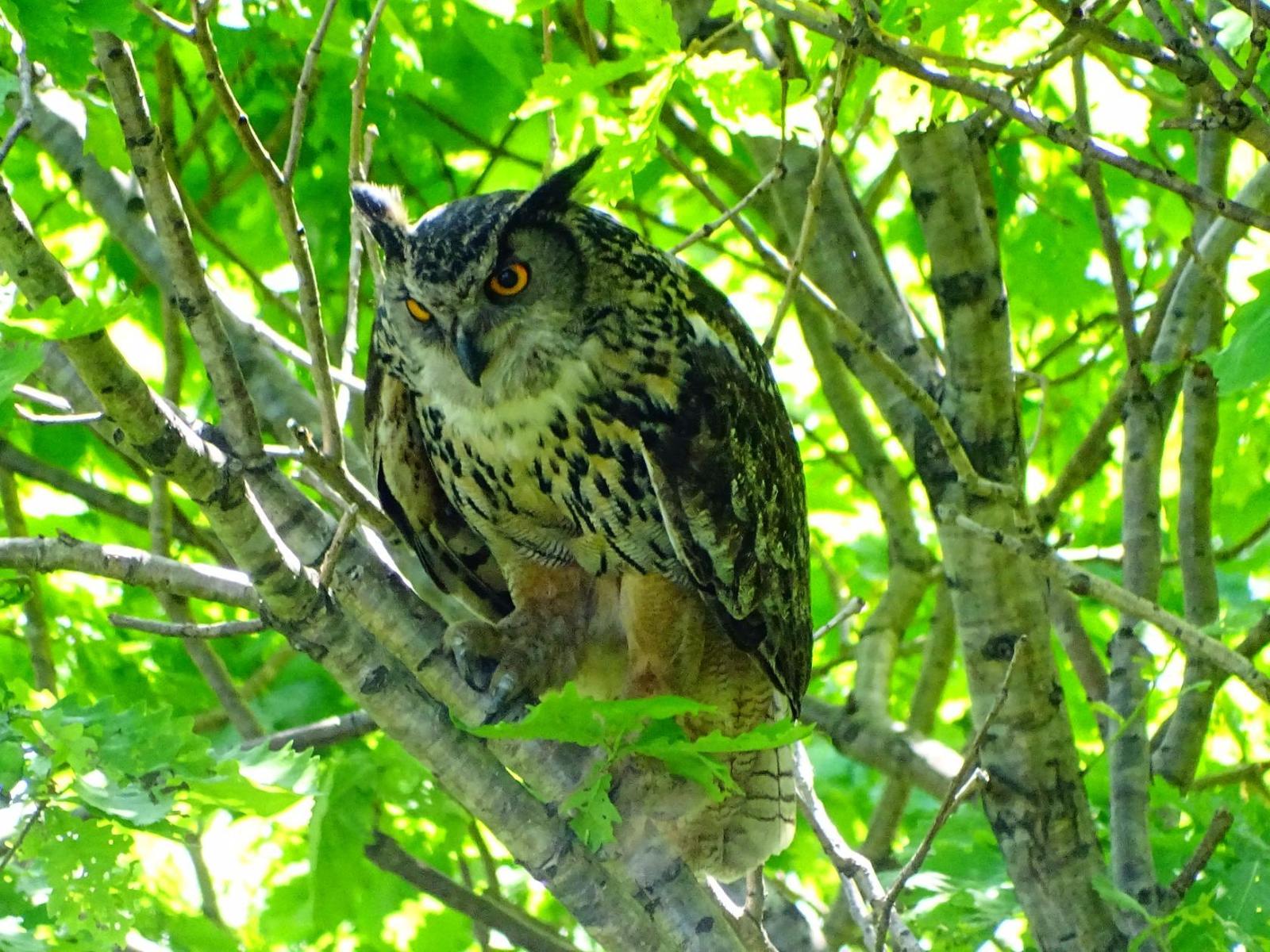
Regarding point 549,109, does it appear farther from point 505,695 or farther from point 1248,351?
point 1248,351

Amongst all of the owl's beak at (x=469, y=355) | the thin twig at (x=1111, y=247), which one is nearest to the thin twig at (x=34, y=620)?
the owl's beak at (x=469, y=355)

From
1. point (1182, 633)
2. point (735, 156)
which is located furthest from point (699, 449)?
point (735, 156)

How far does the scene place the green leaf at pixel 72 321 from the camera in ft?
4.89

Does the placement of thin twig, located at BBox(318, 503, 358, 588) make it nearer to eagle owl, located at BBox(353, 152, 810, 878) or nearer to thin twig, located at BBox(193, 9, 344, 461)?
thin twig, located at BBox(193, 9, 344, 461)

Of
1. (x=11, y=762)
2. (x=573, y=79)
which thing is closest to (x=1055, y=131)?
(x=573, y=79)

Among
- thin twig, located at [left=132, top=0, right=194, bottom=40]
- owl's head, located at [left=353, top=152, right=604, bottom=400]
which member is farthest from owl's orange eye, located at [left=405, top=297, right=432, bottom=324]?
thin twig, located at [left=132, top=0, right=194, bottom=40]

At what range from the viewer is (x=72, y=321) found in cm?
149

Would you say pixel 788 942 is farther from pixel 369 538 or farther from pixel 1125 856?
pixel 369 538

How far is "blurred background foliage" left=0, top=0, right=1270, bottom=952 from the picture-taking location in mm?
1972

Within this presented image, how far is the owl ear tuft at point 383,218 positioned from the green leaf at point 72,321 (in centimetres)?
128

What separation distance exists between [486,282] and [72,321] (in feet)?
4.34

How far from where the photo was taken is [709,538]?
2.77m

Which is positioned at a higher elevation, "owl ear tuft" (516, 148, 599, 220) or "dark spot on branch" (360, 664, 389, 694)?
"owl ear tuft" (516, 148, 599, 220)

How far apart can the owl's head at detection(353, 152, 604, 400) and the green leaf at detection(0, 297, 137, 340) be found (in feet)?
3.97
